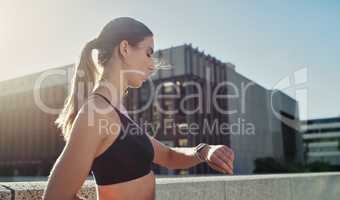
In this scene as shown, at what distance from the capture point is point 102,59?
1.90 meters

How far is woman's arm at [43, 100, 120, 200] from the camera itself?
146 centimetres

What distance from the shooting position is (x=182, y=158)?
2.33m

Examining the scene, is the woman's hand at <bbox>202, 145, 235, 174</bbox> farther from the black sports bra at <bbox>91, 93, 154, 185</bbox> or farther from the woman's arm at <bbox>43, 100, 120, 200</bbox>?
the woman's arm at <bbox>43, 100, 120, 200</bbox>

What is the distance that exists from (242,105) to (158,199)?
4251 centimetres

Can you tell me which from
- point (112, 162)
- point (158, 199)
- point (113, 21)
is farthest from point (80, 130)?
point (158, 199)

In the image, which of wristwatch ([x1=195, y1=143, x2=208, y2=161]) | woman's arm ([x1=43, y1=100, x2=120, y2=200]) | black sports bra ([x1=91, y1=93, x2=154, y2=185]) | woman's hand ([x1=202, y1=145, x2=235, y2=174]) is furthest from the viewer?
wristwatch ([x1=195, y1=143, x2=208, y2=161])

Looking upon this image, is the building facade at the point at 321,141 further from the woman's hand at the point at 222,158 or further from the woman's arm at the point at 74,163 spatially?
the woman's arm at the point at 74,163

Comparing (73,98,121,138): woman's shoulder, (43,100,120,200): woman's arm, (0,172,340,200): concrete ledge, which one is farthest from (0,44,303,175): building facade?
(43,100,120,200): woman's arm

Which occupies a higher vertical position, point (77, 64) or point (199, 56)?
point (199, 56)

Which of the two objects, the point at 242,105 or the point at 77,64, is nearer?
the point at 77,64

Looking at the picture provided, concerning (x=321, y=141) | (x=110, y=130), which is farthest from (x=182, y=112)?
(x=110, y=130)

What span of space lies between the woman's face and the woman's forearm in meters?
0.52

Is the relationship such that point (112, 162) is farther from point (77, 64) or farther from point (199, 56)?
point (199, 56)

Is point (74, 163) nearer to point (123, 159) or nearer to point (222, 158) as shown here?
point (123, 159)
